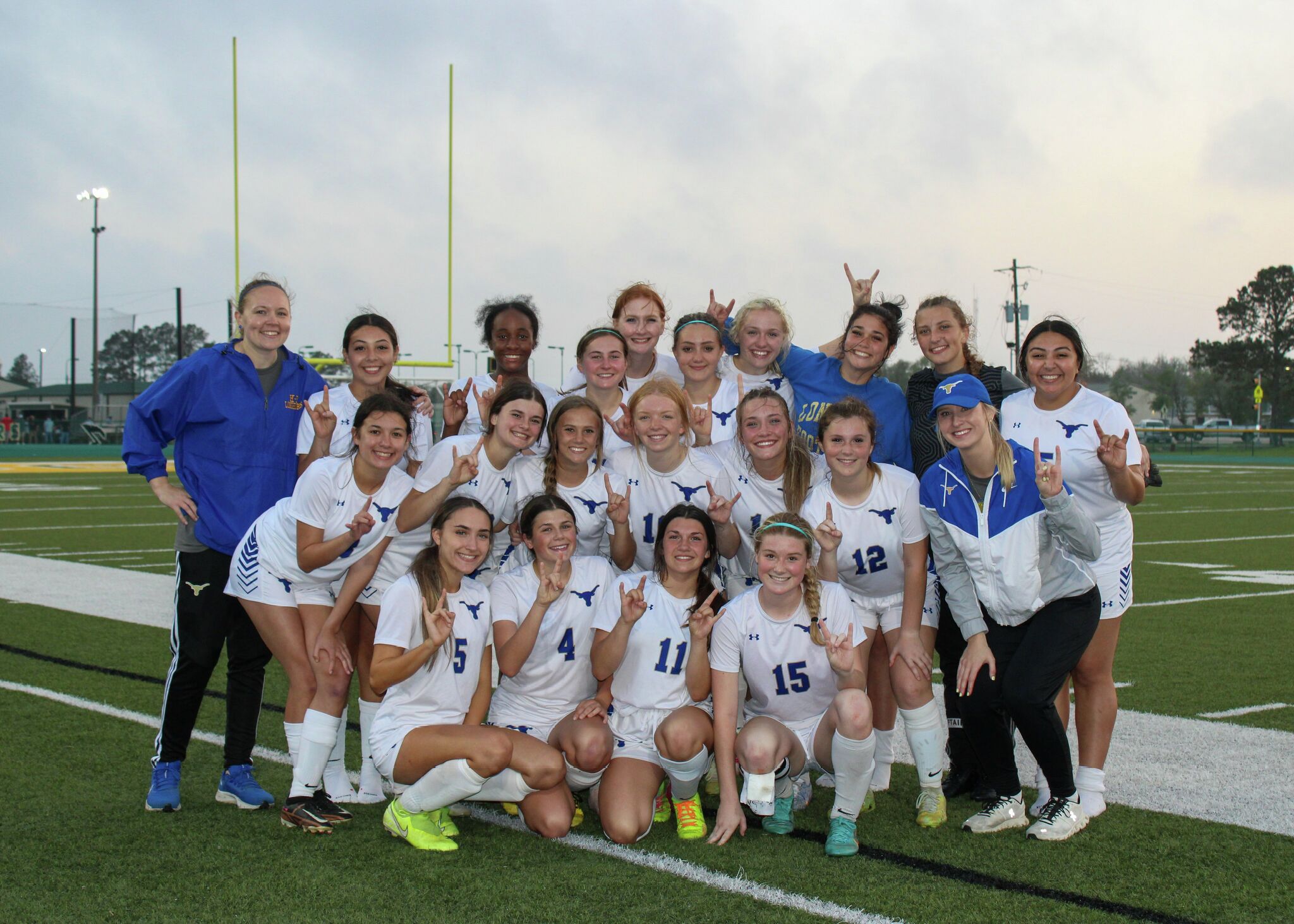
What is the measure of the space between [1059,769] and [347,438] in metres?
2.74

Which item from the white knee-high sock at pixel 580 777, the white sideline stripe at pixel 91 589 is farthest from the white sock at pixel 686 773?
the white sideline stripe at pixel 91 589

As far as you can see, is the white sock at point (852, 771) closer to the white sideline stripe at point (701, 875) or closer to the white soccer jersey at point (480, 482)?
the white sideline stripe at point (701, 875)

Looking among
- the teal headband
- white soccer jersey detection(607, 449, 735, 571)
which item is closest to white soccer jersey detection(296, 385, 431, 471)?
white soccer jersey detection(607, 449, 735, 571)

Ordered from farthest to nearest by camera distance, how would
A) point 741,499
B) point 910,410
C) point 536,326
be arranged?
point 536,326 < point 910,410 < point 741,499

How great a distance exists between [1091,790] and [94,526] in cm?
1388

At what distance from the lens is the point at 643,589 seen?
160 inches

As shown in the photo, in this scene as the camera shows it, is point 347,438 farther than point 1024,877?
Yes

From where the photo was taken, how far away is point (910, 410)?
4.61m

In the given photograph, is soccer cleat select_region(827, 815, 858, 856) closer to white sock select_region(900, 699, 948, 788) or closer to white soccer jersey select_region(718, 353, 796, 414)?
white sock select_region(900, 699, 948, 788)

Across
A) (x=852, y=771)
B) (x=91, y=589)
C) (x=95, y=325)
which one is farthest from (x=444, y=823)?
(x=95, y=325)

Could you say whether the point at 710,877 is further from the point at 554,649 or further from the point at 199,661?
the point at 199,661

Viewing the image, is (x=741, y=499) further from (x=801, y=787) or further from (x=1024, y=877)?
(x=1024, y=877)

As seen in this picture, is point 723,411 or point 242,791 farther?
point 723,411

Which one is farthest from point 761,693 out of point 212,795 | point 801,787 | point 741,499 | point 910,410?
point 212,795
